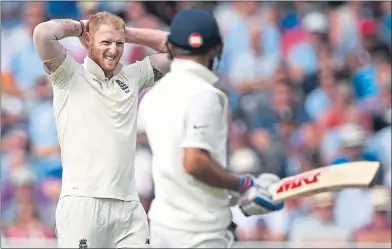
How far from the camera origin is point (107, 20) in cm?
575

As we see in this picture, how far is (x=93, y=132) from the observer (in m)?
5.55

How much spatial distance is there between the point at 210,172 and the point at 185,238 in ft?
1.01

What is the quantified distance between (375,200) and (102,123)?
4.15 m

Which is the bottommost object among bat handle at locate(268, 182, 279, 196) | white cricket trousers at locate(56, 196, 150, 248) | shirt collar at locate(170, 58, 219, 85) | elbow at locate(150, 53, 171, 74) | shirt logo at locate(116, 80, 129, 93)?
white cricket trousers at locate(56, 196, 150, 248)

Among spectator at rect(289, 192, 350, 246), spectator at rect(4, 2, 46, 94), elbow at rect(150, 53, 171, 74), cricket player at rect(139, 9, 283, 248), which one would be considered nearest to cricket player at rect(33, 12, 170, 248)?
elbow at rect(150, 53, 171, 74)

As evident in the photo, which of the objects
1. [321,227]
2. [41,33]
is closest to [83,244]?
[41,33]

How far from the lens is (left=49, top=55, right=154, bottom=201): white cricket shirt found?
18.2 feet

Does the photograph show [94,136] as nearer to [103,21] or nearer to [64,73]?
[64,73]

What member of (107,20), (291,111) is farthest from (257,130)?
(107,20)

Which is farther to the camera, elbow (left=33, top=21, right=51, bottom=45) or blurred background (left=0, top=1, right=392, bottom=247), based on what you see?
blurred background (left=0, top=1, right=392, bottom=247)

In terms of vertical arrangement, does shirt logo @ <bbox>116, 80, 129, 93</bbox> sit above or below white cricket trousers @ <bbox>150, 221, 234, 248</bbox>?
above

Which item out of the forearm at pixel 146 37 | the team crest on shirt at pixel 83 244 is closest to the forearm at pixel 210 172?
the team crest on shirt at pixel 83 244

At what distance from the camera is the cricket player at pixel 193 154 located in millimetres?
4410

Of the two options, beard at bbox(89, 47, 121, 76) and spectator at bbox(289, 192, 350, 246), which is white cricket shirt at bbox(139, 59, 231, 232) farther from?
spectator at bbox(289, 192, 350, 246)
